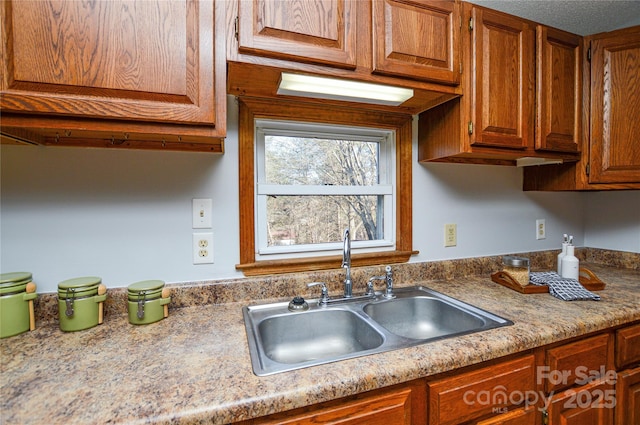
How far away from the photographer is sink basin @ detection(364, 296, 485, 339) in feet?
3.97

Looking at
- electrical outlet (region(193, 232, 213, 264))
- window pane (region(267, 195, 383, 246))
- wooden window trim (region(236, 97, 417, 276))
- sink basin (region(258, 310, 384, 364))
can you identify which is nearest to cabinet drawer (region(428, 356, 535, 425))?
sink basin (region(258, 310, 384, 364))

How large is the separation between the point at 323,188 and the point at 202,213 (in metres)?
0.54

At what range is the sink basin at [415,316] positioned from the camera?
1.21 metres

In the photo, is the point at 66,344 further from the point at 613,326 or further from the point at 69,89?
the point at 613,326

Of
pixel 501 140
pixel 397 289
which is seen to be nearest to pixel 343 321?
pixel 397 289

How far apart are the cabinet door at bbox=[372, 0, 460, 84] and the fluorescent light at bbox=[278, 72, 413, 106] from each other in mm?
79

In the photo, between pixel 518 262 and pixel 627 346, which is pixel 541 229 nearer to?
pixel 518 262

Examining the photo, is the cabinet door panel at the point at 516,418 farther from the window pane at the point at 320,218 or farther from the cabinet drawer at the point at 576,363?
the window pane at the point at 320,218

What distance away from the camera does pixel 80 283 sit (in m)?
0.96

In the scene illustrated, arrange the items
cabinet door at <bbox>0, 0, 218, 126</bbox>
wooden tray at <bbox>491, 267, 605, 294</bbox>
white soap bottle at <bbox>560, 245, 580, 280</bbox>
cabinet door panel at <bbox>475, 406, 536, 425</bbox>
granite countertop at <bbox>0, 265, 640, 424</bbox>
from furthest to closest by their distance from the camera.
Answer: white soap bottle at <bbox>560, 245, 580, 280</bbox> → wooden tray at <bbox>491, 267, 605, 294</bbox> → cabinet door panel at <bbox>475, 406, 536, 425</bbox> → cabinet door at <bbox>0, 0, 218, 126</bbox> → granite countertop at <bbox>0, 265, 640, 424</bbox>

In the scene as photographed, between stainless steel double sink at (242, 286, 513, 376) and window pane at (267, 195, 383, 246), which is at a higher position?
window pane at (267, 195, 383, 246)

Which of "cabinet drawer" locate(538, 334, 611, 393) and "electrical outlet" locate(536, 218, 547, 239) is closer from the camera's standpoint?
"cabinet drawer" locate(538, 334, 611, 393)

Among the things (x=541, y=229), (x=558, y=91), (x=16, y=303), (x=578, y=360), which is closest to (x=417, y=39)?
(x=558, y=91)

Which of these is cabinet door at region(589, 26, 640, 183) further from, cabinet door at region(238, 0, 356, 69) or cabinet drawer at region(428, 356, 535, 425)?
cabinet door at region(238, 0, 356, 69)
